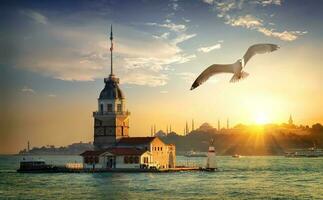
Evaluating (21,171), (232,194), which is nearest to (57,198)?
(232,194)

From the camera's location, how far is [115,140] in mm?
74375

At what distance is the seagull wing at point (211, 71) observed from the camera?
51.4ft

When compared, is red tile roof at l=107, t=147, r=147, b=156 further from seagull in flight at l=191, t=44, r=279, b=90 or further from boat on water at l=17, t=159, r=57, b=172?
seagull in flight at l=191, t=44, r=279, b=90

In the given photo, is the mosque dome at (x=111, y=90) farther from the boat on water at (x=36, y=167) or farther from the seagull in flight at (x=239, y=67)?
the seagull in flight at (x=239, y=67)

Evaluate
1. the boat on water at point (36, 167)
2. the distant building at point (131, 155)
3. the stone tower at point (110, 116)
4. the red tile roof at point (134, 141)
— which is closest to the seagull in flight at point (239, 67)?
the distant building at point (131, 155)

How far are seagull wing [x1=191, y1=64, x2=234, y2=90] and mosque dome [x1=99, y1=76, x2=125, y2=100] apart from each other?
58.4 m

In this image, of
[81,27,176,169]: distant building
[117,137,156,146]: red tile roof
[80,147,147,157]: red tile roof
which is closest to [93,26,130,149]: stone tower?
[81,27,176,169]: distant building

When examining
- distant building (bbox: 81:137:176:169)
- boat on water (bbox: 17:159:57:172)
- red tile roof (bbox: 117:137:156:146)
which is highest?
red tile roof (bbox: 117:137:156:146)

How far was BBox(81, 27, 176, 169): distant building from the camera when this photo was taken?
228 ft

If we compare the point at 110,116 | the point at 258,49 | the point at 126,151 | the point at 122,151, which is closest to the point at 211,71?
the point at 258,49

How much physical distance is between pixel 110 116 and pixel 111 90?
3.09 m

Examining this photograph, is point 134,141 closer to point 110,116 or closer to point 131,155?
point 131,155

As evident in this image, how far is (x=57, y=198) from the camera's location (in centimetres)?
4312

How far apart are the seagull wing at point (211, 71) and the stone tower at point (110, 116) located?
58.3 m
